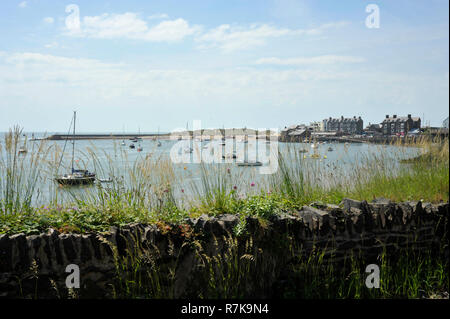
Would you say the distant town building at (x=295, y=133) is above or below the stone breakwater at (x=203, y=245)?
above

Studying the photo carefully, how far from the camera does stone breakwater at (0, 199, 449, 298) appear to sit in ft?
8.39

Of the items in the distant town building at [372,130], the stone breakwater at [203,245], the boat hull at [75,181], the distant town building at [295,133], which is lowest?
the stone breakwater at [203,245]

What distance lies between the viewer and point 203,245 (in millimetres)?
2900

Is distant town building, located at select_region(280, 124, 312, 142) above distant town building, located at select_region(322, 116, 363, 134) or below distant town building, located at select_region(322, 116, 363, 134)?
below

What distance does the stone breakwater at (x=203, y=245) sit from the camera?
2557 mm

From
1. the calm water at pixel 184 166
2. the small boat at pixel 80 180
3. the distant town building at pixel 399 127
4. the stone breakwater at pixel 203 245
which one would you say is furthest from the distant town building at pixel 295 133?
the distant town building at pixel 399 127

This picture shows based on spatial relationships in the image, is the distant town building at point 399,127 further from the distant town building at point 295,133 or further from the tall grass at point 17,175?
the tall grass at point 17,175

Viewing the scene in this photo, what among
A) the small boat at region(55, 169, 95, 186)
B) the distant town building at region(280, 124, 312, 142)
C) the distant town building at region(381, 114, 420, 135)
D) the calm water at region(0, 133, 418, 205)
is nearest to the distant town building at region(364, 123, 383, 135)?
the distant town building at region(381, 114, 420, 135)

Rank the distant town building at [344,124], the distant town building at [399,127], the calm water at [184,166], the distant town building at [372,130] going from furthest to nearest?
the distant town building at [372,130] < the distant town building at [344,124] < the distant town building at [399,127] < the calm water at [184,166]

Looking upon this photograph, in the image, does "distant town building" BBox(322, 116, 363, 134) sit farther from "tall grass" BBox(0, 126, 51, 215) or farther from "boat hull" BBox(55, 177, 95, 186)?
"tall grass" BBox(0, 126, 51, 215)

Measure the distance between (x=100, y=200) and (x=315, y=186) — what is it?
7.80 ft

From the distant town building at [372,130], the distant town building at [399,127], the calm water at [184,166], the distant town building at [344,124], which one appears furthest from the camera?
the distant town building at [372,130]
